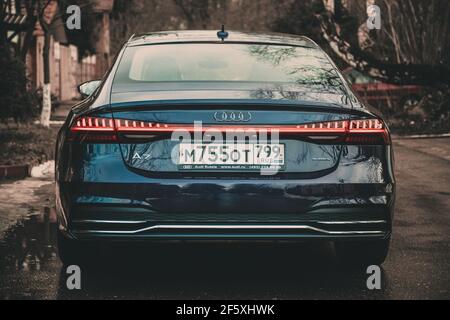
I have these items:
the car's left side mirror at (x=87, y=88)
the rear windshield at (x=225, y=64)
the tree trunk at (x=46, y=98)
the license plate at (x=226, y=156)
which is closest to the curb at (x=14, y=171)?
the car's left side mirror at (x=87, y=88)

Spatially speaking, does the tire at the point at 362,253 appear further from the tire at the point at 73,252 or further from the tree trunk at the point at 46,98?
the tree trunk at the point at 46,98

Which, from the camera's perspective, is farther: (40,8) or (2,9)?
(40,8)

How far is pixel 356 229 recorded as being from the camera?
17.8ft

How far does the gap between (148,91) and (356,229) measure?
1.34 metres

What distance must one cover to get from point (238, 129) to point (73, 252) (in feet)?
4.87

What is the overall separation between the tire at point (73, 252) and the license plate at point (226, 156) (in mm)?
1156

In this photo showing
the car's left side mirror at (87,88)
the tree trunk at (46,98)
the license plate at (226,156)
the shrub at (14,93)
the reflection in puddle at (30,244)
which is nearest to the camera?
the license plate at (226,156)

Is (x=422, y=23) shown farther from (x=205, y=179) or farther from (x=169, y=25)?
(x=169, y=25)

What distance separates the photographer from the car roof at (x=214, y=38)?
6535 millimetres

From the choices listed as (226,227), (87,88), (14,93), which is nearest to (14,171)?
(14,93)

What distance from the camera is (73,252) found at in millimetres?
6117

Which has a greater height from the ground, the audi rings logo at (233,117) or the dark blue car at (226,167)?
the audi rings logo at (233,117)

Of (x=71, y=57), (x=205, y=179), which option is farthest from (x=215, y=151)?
(x=71, y=57)

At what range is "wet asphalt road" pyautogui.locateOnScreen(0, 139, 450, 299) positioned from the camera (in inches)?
220
